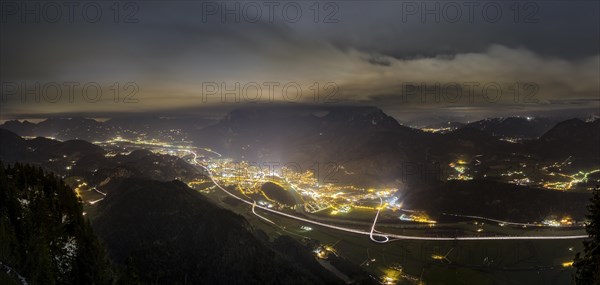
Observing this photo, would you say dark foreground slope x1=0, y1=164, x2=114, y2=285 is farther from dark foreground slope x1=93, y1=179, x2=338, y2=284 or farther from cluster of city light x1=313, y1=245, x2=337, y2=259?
cluster of city light x1=313, y1=245, x2=337, y2=259

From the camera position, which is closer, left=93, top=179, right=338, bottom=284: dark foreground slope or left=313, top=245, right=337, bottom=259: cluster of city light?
left=93, top=179, right=338, bottom=284: dark foreground slope

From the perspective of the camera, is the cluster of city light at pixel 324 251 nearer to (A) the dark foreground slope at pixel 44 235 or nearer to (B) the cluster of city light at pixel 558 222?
(A) the dark foreground slope at pixel 44 235

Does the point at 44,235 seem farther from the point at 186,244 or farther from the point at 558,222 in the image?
the point at 558,222

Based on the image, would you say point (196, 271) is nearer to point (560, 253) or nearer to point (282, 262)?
point (282, 262)

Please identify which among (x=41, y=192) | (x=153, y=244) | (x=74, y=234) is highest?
(x=41, y=192)

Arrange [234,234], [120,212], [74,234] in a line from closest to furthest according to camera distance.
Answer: [74,234]
[234,234]
[120,212]

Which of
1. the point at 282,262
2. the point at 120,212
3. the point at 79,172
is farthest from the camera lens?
the point at 79,172

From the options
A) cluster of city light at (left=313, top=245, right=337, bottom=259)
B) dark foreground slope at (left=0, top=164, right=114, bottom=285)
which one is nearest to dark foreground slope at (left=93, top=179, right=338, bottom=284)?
cluster of city light at (left=313, top=245, right=337, bottom=259)

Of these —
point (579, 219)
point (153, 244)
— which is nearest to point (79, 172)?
point (153, 244)
